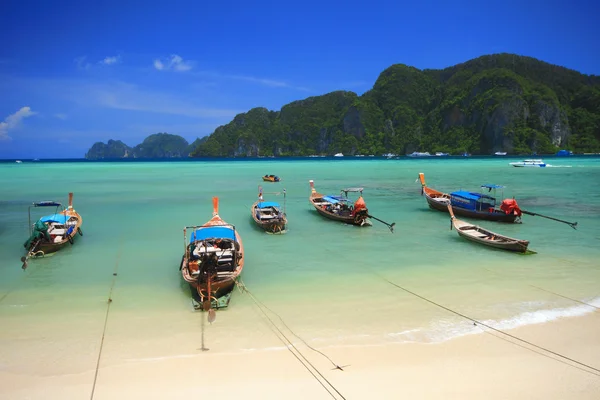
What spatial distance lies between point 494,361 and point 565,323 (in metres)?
2.95

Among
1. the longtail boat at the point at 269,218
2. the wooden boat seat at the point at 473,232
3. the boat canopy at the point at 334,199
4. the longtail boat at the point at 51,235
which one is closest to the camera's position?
the longtail boat at the point at 51,235

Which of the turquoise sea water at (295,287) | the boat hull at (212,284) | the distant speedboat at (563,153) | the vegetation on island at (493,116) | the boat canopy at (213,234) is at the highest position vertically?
the vegetation on island at (493,116)

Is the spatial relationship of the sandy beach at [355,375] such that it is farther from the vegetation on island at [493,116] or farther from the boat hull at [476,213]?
the vegetation on island at [493,116]

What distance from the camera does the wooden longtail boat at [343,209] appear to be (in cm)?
2164

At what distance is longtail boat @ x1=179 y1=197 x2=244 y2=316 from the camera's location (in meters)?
10.7

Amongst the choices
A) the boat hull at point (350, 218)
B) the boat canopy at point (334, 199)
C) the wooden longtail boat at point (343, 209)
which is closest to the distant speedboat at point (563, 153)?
the wooden longtail boat at point (343, 209)

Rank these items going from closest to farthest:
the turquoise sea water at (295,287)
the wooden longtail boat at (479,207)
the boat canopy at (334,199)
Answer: the turquoise sea water at (295,287) → the wooden longtail boat at (479,207) → the boat canopy at (334,199)

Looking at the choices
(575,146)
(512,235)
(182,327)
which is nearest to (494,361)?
(182,327)

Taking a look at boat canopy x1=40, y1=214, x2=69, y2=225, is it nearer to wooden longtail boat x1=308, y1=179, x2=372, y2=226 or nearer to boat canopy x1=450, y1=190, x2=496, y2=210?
wooden longtail boat x1=308, y1=179, x2=372, y2=226

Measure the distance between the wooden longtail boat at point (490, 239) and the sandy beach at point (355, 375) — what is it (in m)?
7.38

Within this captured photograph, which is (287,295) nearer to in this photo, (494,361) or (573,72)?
(494,361)

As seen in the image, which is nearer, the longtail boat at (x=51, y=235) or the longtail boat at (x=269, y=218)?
the longtail boat at (x=51, y=235)

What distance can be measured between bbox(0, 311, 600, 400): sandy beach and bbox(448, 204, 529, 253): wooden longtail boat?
24.2 ft

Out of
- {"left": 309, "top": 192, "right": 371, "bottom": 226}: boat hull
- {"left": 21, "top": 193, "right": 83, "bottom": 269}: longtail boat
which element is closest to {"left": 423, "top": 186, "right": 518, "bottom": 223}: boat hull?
{"left": 309, "top": 192, "right": 371, "bottom": 226}: boat hull
